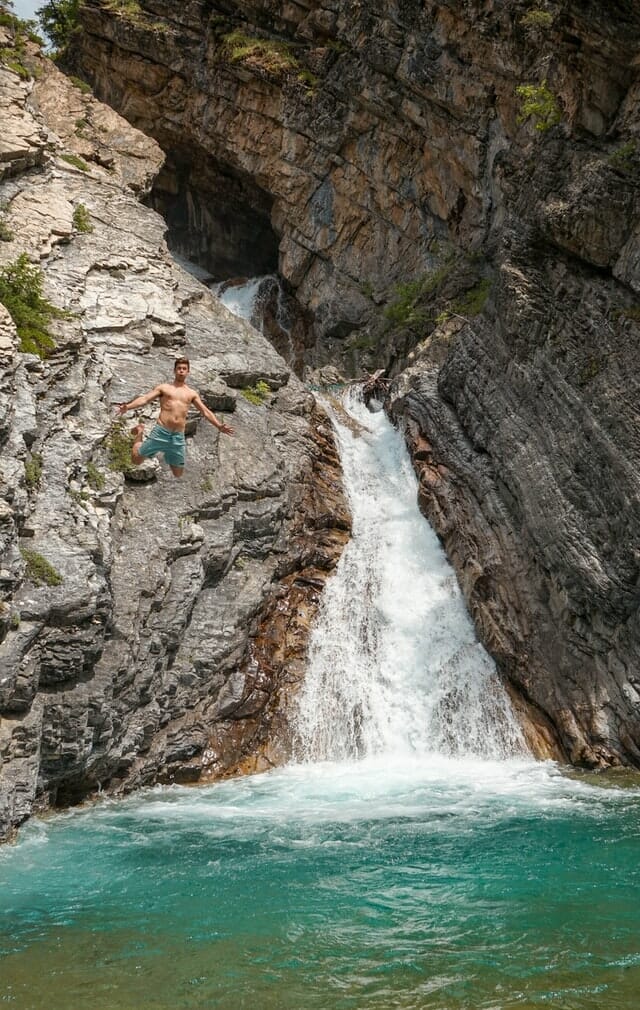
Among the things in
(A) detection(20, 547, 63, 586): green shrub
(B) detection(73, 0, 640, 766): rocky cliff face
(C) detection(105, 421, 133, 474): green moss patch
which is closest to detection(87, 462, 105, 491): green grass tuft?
(C) detection(105, 421, 133, 474): green moss patch

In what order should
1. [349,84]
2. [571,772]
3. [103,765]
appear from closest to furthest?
[103,765] → [571,772] → [349,84]

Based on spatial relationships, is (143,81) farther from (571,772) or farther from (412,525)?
(571,772)

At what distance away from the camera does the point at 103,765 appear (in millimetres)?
12195

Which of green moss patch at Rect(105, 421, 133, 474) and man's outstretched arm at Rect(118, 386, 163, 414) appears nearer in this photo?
man's outstretched arm at Rect(118, 386, 163, 414)

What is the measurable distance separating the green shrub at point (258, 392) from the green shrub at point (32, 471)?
7.18m

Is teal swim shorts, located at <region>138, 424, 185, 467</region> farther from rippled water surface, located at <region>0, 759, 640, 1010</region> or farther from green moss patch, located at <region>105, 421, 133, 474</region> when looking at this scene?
rippled water surface, located at <region>0, 759, 640, 1010</region>

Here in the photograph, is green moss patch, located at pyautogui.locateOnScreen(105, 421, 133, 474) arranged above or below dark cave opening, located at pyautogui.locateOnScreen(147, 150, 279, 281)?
below

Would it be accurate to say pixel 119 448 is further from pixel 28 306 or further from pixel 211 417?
pixel 28 306

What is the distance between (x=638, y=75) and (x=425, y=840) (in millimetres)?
13623

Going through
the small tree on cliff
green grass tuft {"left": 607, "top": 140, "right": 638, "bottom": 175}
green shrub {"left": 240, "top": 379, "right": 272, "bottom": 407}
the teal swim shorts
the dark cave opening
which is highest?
the small tree on cliff

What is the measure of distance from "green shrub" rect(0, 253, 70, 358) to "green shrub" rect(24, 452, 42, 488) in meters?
2.82

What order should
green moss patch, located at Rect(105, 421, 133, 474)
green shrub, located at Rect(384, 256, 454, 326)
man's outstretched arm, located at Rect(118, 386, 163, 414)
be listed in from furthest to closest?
green shrub, located at Rect(384, 256, 454, 326)
green moss patch, located at Rect(105, 421, 133, 474)
man's outstretched arm, located at Rect(118, 386, 163, 414)

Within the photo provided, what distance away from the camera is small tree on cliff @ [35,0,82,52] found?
2984 cm

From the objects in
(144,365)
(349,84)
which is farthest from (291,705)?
(349,84)
